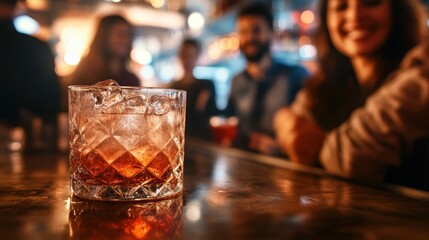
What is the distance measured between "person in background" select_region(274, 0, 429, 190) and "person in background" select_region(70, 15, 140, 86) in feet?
5.81

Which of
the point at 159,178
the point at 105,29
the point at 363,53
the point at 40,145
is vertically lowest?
the point at 40,145

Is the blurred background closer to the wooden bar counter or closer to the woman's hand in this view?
the woman's hand

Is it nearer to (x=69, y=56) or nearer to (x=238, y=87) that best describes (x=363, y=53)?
(x=238, y=87)

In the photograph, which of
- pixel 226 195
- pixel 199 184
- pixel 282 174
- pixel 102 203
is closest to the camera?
pixel 102 203

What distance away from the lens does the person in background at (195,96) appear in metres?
4.12

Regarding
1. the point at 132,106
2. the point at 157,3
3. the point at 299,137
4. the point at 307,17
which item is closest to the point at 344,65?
the point at 299,137

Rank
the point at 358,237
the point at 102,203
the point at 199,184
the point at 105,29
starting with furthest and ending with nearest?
the point at 105,29
the point at 199,184
the point at 102,203
the point at 358,237

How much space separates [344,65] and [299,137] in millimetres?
586

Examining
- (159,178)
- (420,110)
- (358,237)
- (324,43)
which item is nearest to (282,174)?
(159,178)

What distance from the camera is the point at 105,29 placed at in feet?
11.2

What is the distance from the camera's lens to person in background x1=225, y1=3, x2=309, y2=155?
3215 mm

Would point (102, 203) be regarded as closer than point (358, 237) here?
No

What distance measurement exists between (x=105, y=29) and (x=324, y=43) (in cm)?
199

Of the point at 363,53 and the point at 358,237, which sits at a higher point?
the point at 363,53
